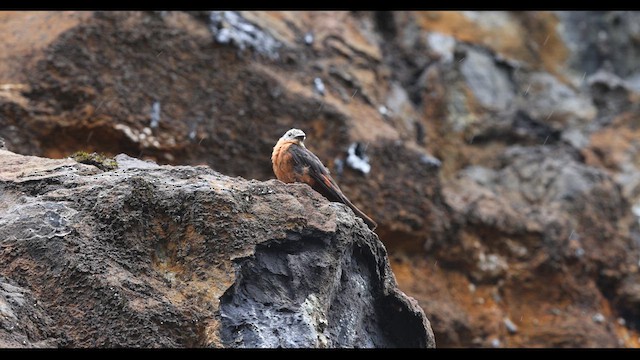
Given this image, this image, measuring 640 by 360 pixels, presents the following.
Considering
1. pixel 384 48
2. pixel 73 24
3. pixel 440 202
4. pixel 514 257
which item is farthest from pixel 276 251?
pixel 384 48

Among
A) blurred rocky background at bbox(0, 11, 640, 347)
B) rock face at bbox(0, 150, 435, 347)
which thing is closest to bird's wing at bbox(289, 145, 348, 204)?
rock face at bbox(0, 150, 435, 347)

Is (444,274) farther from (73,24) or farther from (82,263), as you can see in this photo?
(82,263)

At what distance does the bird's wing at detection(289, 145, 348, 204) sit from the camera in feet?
28.8

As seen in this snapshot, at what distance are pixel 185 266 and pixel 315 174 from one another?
2.52m

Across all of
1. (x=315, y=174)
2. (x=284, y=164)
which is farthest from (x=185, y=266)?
(x=284, y=164)

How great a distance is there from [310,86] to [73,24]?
3389mm

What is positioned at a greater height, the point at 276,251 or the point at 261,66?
the point at 276,251

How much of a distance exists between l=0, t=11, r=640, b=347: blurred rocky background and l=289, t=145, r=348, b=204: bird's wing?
3.62 meters

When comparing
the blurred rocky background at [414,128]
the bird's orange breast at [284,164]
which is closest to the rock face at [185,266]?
the bird's orange breast at [284,164]

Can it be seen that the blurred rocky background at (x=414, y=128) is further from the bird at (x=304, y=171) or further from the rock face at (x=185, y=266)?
the rock face at (x=185, y=266)

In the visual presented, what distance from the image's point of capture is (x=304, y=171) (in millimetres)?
8891

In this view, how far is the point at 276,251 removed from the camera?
21.9 ft

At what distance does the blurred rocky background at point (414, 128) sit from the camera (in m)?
12.2

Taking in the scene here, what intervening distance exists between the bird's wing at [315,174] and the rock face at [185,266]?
150 centimetres
